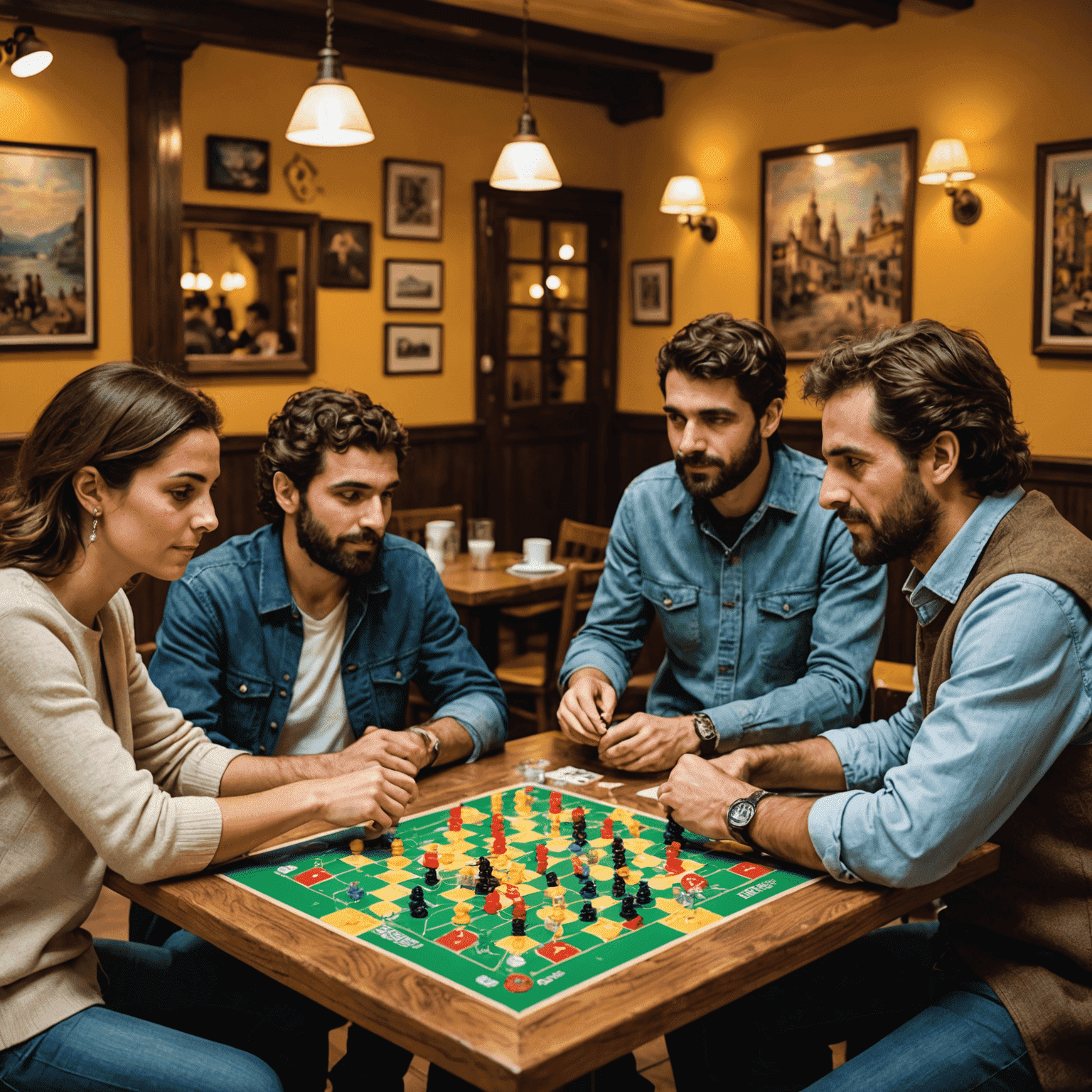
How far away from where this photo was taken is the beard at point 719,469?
99.2 inches

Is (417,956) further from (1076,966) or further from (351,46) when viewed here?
(351,46)

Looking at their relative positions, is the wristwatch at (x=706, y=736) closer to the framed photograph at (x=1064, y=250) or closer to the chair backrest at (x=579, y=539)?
the chair backrest at (x=579, y=539)

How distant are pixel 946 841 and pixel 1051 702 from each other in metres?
0.24

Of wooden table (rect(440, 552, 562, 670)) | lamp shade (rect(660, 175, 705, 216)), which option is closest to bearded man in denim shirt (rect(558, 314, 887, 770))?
wooden table (rect(440, 552, 562, 670))

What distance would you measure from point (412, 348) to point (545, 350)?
1.05 meters

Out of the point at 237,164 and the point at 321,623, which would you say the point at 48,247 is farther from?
the point at 321,623

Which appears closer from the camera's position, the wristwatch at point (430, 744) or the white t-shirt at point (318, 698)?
the wristwatch at point (430, 744)

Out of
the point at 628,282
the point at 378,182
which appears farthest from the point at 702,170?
the point at 378,182

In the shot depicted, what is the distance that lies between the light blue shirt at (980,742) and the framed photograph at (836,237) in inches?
193

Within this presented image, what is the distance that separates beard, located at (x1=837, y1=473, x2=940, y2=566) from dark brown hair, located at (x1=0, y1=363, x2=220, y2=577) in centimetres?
108

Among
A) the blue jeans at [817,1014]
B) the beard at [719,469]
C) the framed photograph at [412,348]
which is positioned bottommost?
the blue jeans at [817,1014]

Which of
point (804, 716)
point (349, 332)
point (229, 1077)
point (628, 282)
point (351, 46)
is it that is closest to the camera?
point (229, 1077)

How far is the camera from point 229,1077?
159 cm

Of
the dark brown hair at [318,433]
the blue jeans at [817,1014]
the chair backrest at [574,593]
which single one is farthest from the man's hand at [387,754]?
the chair backrest at [574,593]
